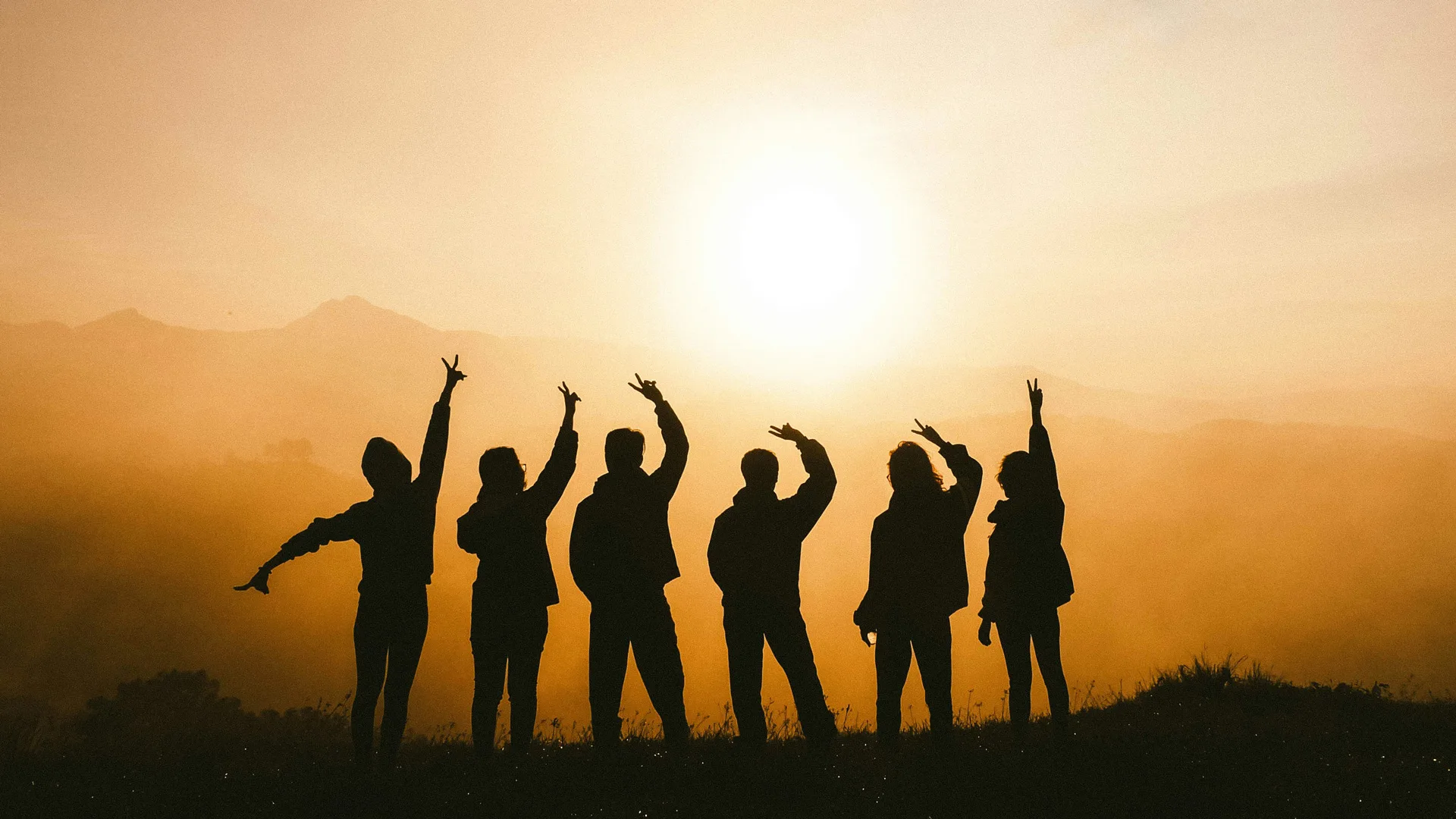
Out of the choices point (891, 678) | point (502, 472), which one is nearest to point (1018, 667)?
point (891, 678)

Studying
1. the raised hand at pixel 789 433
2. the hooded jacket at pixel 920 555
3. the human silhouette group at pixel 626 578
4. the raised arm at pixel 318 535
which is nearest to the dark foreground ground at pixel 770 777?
the human silhouette group at pixel 626 578

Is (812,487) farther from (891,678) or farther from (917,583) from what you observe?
(891,678)

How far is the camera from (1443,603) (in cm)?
19312

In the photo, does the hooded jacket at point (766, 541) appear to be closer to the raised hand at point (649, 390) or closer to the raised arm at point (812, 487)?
the raised arm at point (812, 487)

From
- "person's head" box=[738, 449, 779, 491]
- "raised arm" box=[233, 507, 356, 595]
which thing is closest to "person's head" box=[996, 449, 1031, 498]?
"person's head" box=[738, 449, 779, 491]

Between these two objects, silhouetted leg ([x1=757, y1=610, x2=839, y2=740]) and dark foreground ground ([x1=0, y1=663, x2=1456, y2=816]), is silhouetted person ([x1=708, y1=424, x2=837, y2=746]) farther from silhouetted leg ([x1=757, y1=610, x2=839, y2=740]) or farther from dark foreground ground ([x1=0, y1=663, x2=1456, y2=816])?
dark foreground ground ([x1=0, y1=663, x2=1456, y2=816])

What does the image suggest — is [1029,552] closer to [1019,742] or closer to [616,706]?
[1019,742]

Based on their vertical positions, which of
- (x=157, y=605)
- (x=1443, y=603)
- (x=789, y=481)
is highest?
(x=789, y=481)

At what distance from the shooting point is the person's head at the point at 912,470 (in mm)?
7250

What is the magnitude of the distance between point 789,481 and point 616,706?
18350cm

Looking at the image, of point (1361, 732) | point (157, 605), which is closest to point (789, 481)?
point (157, 605)

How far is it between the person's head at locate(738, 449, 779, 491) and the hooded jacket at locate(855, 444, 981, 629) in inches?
37.4

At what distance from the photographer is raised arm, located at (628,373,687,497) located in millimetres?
7047

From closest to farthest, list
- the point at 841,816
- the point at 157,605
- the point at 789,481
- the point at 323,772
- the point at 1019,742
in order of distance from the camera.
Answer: the point at 841,816
the point at 323,772
the point at 1019,742
the point at 157,605
the point at 789,481
